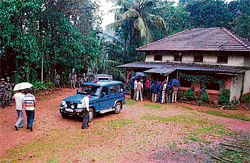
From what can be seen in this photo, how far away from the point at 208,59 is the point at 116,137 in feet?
44.5

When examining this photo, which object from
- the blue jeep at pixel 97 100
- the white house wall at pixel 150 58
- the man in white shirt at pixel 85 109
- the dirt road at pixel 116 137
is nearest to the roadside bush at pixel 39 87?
the dirt road at pixel 116 137

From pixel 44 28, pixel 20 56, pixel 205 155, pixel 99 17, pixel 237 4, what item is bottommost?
pixel 205 155

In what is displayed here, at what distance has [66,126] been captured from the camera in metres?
8.70

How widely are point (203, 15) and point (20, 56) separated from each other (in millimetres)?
31072

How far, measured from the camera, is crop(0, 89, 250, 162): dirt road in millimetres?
5965

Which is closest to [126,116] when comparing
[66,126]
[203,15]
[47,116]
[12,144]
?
[66,126]

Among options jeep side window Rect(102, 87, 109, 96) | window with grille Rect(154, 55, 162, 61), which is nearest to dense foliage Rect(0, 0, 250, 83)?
window with grille Rect(154, 55, 162, 61)

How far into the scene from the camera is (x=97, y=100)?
955cm

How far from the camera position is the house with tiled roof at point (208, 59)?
15.4 metres

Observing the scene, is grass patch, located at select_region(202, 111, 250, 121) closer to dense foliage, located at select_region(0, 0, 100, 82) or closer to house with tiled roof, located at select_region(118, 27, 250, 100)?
house with tiled roof, located at select_region(118, 27, 250, 100)

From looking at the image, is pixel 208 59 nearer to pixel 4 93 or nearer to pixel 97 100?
pixel 97 100

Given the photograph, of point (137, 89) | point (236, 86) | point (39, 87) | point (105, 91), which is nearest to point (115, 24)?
point (137, 89)

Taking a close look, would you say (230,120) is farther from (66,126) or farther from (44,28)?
(44,28)

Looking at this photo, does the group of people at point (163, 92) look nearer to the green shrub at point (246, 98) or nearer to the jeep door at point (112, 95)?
the jeep door at point (112, 95)
